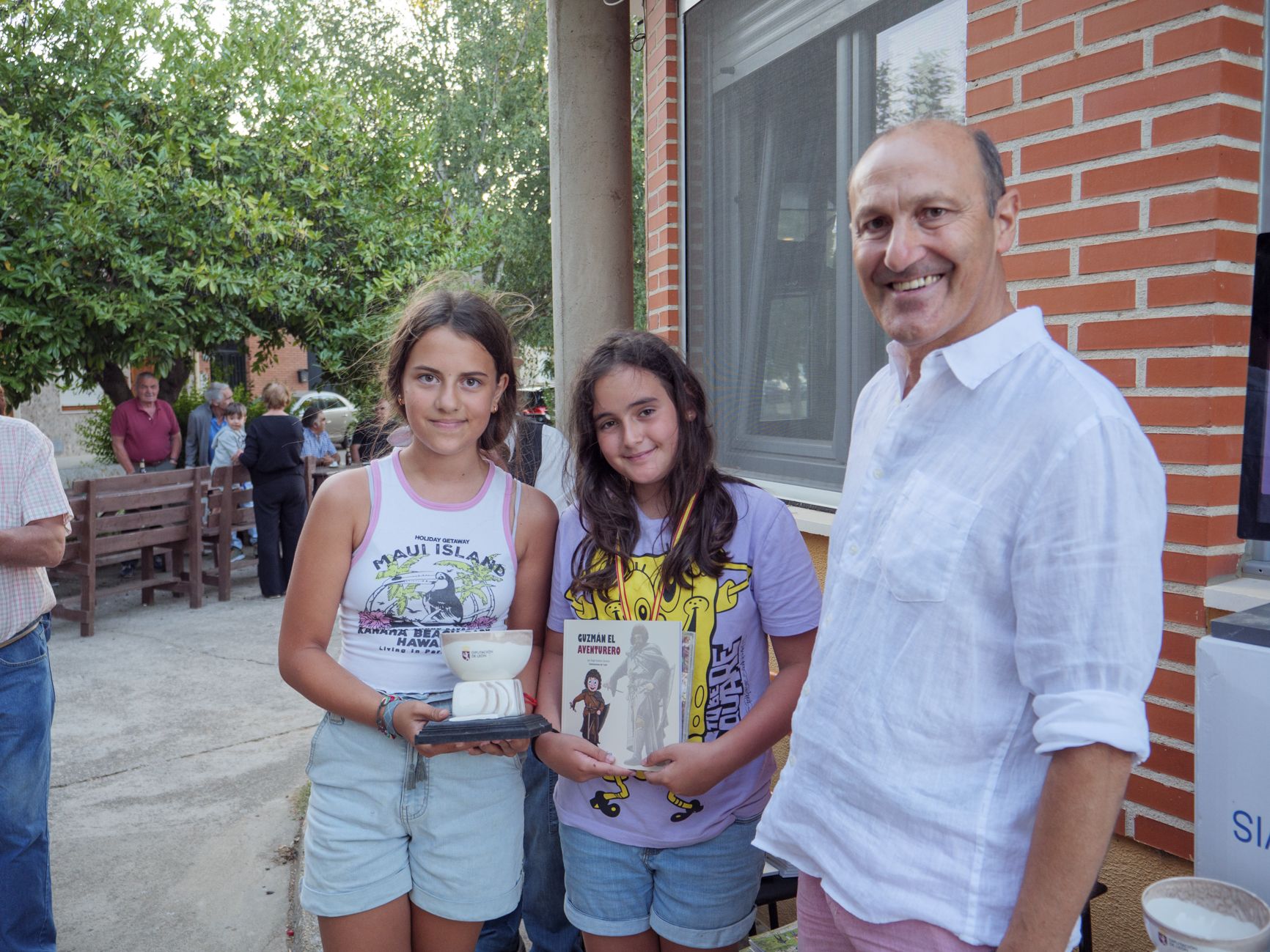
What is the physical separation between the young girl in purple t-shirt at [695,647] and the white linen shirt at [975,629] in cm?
57

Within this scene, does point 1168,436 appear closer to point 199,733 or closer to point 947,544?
point 947,544

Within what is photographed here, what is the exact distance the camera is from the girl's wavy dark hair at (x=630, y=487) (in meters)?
2.12

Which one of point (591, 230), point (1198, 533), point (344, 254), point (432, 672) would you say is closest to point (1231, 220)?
point (1198, 533)

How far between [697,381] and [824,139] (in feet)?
6.07

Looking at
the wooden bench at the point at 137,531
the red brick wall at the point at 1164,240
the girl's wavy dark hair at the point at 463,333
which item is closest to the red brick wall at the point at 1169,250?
the red brick wall at the point at 1164,240

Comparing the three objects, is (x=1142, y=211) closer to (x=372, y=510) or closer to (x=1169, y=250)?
(x=1169, y=250)

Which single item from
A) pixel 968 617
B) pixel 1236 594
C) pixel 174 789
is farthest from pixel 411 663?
pixel 174 789

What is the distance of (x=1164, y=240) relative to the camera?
211 cm

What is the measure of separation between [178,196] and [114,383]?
2503mm

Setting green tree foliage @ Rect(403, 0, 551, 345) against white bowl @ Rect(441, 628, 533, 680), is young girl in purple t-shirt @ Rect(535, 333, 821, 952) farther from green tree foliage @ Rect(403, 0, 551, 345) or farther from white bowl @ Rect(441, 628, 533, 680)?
green tree foliage @ Rect(403, 0, 551, 345)

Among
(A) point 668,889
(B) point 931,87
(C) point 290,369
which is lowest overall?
(A) point 668,889

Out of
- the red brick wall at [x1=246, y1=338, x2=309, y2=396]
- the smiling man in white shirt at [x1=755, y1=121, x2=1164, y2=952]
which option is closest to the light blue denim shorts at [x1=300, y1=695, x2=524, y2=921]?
the smiling man in white shirt at [x1=755, y1=121, x2=1164, y2=952]

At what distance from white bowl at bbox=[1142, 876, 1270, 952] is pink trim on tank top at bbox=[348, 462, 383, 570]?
5.04ft

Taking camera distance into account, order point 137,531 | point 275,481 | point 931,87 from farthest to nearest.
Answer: point 275,481, point 137,531, point 931,87
